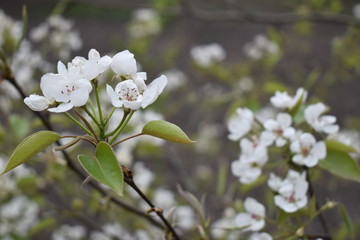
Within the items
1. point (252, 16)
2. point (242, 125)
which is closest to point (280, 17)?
point (252, 16)

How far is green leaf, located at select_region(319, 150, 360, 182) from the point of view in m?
1.06

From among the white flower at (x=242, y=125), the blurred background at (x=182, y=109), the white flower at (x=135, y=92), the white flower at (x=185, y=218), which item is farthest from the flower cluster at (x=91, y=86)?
the white flower at (x=185, y=218)

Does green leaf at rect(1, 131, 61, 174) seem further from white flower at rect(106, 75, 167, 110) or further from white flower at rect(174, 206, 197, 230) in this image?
white flower at rect(174, 206, 197, 230)

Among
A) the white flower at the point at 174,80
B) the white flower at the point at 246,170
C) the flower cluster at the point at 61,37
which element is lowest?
the white flower at the point at 174,80

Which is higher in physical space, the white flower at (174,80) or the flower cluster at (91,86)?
the flower cluster at (91,86)

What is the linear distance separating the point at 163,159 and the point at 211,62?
0.72 m

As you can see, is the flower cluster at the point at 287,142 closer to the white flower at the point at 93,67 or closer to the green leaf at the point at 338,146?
the green leaf at the point at 338,146

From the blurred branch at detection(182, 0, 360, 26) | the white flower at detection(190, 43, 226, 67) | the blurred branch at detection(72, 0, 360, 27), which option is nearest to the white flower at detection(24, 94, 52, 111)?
the blurred branch at detection(72, 0, 360, 27)

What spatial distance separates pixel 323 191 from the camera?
3262 millimetres

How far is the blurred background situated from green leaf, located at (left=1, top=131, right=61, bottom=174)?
12.7 inches

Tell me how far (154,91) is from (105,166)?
161 mm

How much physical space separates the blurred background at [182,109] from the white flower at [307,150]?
159mm

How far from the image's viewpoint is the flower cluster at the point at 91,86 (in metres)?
0.74

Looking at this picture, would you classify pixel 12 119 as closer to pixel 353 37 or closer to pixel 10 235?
pixel 10 235
